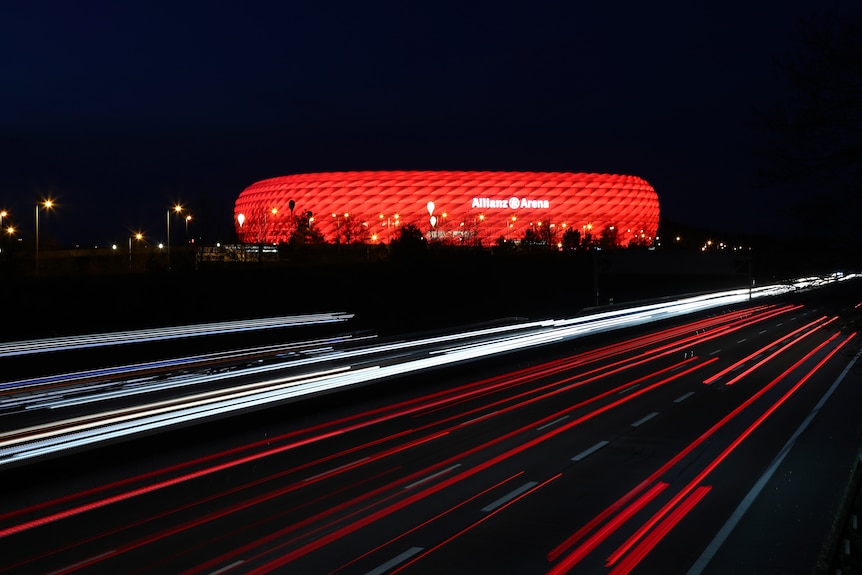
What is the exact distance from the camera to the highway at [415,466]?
1031cm

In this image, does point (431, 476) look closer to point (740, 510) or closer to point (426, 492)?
point (426, 492)

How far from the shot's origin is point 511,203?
6102 inches

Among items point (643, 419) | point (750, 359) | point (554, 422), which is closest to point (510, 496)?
point (554, 422)

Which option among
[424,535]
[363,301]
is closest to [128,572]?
[424,535]

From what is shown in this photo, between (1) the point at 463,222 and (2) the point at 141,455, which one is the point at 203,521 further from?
(1) the point at 463,222

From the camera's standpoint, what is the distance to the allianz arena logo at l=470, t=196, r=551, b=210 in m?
152

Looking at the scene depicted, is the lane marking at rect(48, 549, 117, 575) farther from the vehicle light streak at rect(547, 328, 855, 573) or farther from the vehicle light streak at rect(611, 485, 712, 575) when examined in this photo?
the vehicle light streak at rect(611, 485, 712, 575)

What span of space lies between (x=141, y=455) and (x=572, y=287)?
61065 mm

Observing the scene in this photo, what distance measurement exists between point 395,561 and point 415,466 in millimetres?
5212

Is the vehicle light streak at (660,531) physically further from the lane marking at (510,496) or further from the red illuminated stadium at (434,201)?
the red illuminated stadium at (434,201)

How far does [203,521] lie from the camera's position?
11.7m

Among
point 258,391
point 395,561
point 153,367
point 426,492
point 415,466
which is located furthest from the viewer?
point 153,367

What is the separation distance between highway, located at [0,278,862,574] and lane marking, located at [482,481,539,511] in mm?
66

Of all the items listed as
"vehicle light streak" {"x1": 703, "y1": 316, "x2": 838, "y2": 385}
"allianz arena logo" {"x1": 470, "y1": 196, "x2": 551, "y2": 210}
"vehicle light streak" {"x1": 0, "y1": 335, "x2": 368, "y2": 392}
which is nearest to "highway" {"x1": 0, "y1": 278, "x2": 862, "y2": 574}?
"vehicle light streak" {"x1": 0, "y1": 335, "x2": 368, "y2": 392}
